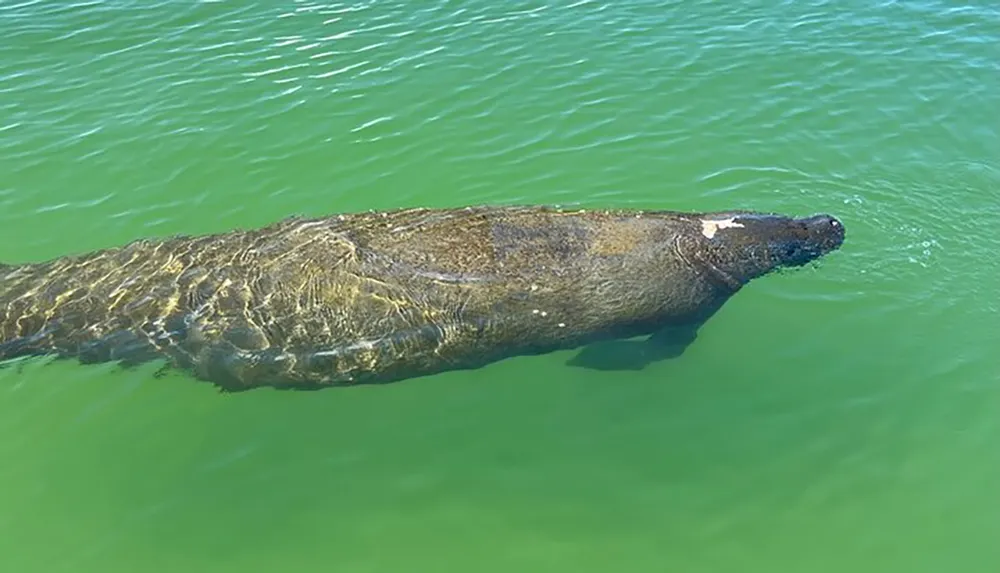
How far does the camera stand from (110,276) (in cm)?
925

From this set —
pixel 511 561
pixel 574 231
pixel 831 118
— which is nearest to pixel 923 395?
pixel 574 231

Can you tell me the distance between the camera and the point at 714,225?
32.8 feet

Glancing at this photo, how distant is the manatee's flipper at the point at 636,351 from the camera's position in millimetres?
9203

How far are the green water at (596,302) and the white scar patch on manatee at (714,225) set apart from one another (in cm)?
80

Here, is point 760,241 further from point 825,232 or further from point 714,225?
point 825,232

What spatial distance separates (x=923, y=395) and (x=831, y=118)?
5.81 metres

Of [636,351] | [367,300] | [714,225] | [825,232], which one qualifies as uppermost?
[367,300]

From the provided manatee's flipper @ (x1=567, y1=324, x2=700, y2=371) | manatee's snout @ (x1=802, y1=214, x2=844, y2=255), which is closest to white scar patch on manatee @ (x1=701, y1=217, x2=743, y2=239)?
manatee's snout @ (x1=802, y1=214, x2=844, y2=255)

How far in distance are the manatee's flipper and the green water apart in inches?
8.1

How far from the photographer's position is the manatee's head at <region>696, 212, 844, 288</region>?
977 cm

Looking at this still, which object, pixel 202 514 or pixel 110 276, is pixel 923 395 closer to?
pixel 202 514

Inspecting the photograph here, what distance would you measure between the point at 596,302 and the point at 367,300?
2308 mm

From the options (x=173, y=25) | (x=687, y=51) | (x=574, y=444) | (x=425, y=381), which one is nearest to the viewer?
(x=574, y=444)

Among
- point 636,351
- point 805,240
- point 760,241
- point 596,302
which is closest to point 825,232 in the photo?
point 805,240
